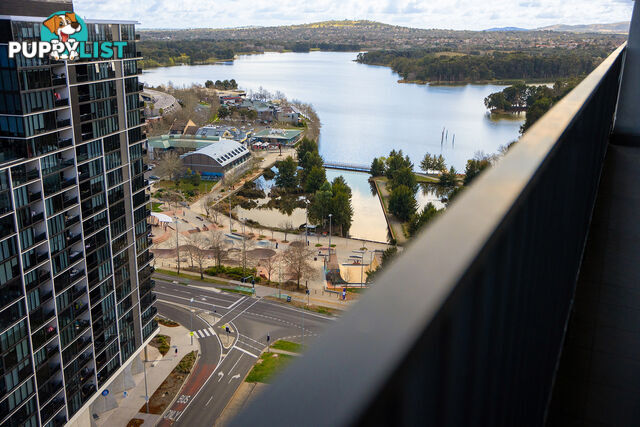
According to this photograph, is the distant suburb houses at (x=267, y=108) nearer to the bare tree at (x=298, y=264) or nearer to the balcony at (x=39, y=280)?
the bare tree at (x=298, y=264)

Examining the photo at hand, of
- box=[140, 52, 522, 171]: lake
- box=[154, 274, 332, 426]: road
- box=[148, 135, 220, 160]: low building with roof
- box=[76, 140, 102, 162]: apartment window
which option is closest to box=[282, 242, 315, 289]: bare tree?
box=[154, 274, 332, 426]: road

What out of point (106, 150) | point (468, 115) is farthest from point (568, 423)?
point (468, 115)

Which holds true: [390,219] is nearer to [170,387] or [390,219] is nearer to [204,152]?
[204,152]

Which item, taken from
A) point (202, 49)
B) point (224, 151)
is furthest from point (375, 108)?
point (202, 49)

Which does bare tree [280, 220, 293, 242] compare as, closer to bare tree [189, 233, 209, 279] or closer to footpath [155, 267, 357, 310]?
bare tree [189, 233, 209, 279]

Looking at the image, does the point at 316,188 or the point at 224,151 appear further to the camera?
the point at 224,151

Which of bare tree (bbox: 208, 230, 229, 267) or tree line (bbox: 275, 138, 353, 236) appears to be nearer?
bare tree (bbox: 208, 230, 229, 267)

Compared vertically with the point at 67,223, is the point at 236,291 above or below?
below
